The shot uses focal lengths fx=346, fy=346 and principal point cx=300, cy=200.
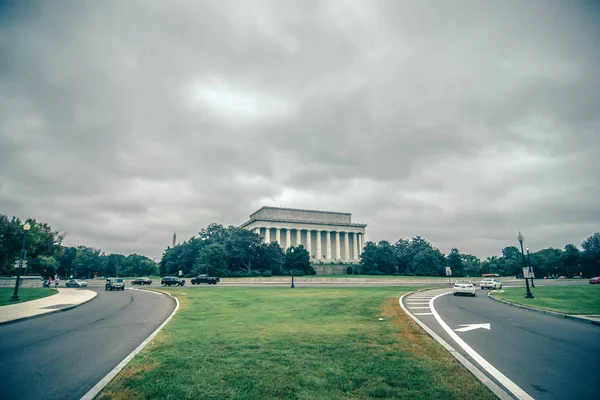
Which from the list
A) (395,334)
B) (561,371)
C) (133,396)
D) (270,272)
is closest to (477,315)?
(395,334)

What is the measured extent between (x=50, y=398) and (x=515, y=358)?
9.97 metres

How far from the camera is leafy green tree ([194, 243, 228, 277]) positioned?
71688mm

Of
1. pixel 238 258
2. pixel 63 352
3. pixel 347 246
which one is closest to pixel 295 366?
pixel 63 352

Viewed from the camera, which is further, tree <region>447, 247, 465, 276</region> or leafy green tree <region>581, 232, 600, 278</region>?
tree <region>447, 247, 465, 276</region>

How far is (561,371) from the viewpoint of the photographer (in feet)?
24.3

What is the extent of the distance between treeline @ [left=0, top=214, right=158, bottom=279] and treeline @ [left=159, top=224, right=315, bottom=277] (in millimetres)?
25528

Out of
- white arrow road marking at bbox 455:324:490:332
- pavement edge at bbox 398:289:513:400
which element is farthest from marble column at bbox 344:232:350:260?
pavement edge at bbox 398:289:513:400

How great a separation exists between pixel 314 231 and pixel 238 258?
49.3 metres

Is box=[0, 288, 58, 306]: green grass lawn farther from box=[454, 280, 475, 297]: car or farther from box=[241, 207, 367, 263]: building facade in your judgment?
box=[241, 207, 367, 263]: building facade

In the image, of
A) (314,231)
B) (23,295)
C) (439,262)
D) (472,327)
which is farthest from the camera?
(314,231)

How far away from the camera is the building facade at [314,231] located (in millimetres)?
115375

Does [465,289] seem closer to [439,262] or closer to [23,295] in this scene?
[23,295]

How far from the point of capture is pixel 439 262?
316 ft

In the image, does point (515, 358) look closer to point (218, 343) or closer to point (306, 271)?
point (218, 343)
